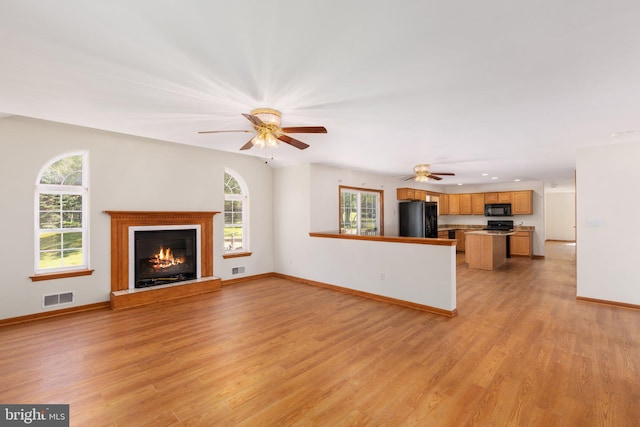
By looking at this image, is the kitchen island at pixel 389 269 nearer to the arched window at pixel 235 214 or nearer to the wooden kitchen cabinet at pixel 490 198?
the arched window at pixel 235 214

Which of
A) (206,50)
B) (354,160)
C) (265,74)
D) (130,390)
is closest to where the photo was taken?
A: (206,50)

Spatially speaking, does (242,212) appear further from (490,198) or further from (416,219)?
(490,198)

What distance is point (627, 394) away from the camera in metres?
2.20

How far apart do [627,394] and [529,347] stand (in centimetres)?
79

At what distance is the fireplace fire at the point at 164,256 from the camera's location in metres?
4.69

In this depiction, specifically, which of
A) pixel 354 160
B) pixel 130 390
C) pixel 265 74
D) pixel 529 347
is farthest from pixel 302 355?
→ pixel 354 160

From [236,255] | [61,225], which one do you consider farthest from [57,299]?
[236,255]

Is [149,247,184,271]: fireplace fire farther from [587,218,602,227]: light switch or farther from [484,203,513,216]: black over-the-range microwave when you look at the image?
[484,203,513,216]: black over-the-range microwave

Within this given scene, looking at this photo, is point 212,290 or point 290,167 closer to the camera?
point 212,290

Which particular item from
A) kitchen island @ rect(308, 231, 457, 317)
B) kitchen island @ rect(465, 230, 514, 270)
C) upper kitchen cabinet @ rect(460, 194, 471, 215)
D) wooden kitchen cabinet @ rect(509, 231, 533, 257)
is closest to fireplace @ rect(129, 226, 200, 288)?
kitchen island @ rect(308, 231, 457, 317)

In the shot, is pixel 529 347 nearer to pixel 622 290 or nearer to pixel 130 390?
pixel 622 290

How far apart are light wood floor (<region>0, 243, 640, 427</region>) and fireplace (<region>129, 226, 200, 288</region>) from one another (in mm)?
665

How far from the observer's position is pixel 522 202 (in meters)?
8.84

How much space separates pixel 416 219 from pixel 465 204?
3017 millimetres
